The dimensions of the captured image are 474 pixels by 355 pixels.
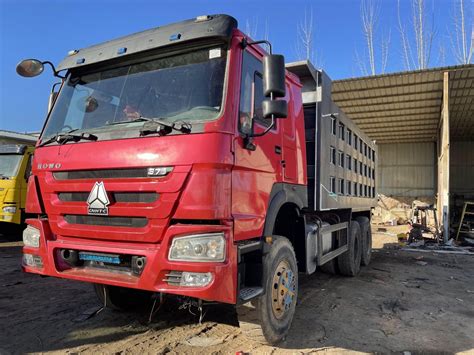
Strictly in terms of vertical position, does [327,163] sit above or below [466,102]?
below

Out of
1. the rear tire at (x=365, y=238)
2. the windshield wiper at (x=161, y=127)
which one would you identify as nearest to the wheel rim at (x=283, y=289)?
the windshield wiper at (x=161, y=127)

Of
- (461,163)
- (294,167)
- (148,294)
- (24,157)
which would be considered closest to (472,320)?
(294,167)

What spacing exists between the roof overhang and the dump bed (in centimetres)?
841

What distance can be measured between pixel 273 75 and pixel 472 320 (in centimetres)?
413

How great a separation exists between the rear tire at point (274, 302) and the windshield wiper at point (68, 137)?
71.9 inches

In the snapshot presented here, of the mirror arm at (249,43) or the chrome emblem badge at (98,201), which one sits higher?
the mirror arm at (249,43)

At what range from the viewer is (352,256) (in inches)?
280

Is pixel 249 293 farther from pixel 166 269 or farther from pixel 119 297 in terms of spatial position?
pixel 119 297

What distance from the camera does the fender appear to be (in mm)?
3617

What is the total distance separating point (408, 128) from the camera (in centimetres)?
Answer: 2175

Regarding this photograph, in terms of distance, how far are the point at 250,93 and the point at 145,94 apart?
3.00 feet

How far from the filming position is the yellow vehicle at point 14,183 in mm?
10062

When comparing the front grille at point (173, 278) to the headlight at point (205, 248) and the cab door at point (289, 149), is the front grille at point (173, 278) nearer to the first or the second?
the headlight at point (205, 248)

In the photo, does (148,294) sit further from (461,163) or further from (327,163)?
(461,163)
